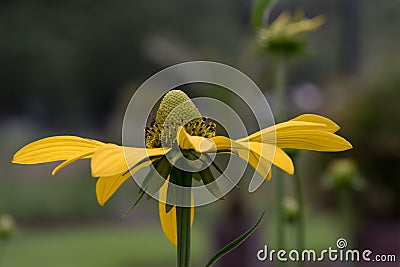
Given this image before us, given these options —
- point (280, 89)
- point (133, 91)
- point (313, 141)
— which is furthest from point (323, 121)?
point (133, 91)

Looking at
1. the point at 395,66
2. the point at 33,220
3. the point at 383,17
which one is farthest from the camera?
the point at 383,17

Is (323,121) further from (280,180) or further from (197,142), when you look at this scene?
(280,180)

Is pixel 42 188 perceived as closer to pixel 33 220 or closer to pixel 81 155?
pixel 33 220

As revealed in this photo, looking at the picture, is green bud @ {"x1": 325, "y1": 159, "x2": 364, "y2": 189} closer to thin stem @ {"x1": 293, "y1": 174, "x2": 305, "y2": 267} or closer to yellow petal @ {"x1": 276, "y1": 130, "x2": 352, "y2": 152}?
thin stem @ {"x1": 293, "y1": 174, "x2": 305, "y2": 267}

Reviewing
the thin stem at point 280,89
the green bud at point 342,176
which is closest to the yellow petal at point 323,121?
the thin stem at point 280,89

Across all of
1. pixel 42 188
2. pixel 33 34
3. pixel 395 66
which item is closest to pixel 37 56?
pixel 33 34

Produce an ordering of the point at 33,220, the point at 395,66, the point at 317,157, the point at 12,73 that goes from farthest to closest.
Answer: the point at 12,73
the point at 33,220
the point at 395,66
the point at 317,157

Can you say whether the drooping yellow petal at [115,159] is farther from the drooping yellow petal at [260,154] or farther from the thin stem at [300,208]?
the thin stem at [300,208]
